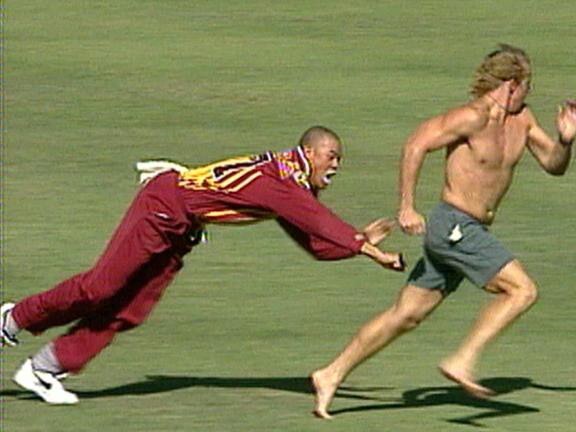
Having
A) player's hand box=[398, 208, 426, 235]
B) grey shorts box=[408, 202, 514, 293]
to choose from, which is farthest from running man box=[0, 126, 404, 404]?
grey shorts box=[408, 202, 514, 293]

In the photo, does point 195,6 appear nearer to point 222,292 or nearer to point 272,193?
point 222,292

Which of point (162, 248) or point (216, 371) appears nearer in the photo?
point (162, 248)

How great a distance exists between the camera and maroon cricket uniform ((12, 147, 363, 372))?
36.0 ft

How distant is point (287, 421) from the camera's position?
1116cm

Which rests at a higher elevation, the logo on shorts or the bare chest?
the bare chest

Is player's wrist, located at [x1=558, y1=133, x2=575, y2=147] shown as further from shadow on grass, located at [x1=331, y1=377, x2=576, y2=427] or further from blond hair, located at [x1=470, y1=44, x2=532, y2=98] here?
shadow on grass, located at [x1=331, y1=377, x2=576, y2=427]

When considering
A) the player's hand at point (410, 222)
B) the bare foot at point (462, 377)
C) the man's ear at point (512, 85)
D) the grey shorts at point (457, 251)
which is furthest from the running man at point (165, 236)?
the man's ear at point (512, 85)

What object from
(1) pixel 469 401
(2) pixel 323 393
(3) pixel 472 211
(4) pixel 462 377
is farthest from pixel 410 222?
(1) pixel 469 401

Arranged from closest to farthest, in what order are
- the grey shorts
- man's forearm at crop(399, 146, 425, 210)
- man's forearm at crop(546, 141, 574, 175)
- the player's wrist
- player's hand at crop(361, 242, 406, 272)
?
player's hand at crop(361, 242, 406, 272) → man's forearm at crop(399, 146, 425, 210) → the grey shorts → the player's wrist → man's forearm at crop(546, 141, 574, 175)

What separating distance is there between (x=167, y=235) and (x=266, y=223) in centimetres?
588

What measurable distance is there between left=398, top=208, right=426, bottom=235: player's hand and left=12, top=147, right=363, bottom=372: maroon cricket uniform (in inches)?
9.6

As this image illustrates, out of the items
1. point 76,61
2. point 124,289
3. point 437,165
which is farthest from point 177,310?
point 76,61

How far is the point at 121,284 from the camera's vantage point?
1129 cm

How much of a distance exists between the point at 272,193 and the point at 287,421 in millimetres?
1166
